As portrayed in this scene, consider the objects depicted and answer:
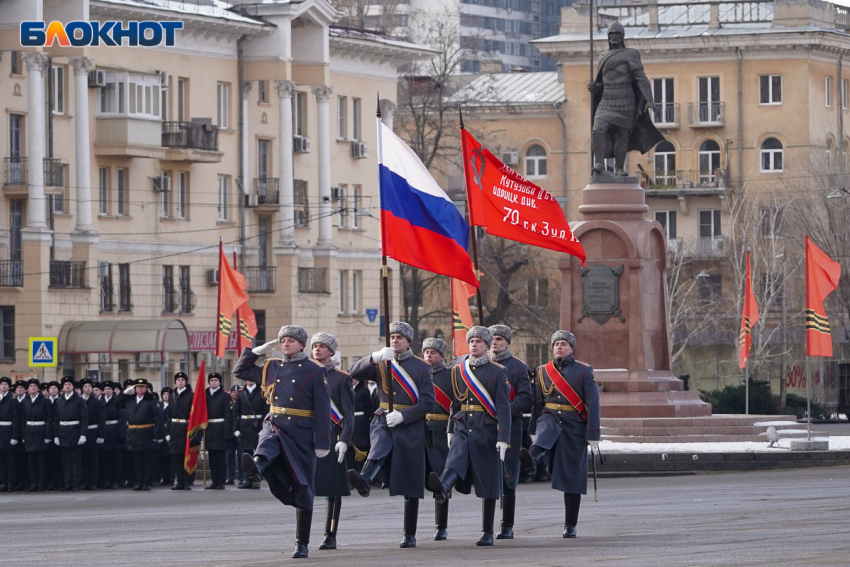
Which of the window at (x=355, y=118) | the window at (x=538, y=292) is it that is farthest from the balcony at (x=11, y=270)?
the window at (x=538, y=292)

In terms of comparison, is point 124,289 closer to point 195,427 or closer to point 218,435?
point 218,435

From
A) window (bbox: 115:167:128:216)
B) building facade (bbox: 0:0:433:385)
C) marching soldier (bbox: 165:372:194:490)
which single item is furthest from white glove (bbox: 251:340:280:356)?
window (bbox: 115:167:128:216)

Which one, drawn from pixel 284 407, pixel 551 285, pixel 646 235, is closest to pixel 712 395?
pixel 646 235

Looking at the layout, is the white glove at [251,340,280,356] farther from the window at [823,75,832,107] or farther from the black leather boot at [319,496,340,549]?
the window at [823,75,832,107]

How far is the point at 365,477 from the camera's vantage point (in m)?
18.0

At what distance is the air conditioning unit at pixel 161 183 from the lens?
56719 mm

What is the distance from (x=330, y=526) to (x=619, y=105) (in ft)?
51.2

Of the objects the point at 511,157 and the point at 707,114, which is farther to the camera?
the point at 511,157

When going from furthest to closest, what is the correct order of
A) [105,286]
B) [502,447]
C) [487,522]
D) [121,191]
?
1. [121,191]
2. [105,286]
3. [502,447]
4. [487,522]

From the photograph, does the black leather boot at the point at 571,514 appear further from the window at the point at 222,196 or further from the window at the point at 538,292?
the window at the point at 538,292

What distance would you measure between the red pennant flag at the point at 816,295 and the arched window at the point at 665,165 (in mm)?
44476

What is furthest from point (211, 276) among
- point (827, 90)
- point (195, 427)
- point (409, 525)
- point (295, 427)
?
point (295, 427)

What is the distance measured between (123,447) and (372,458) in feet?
42.5

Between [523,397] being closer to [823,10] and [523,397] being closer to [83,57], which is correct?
[83,57]
